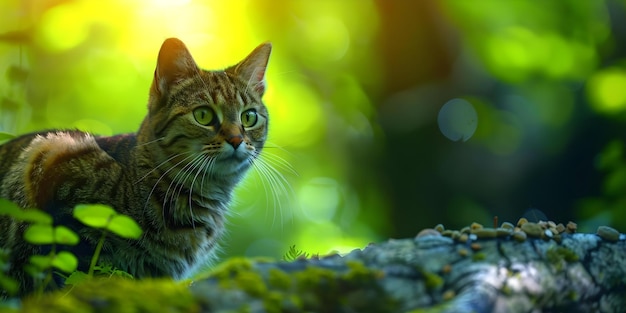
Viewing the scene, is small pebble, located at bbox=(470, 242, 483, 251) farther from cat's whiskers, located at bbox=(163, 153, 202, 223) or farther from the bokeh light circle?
the bokeh light circle

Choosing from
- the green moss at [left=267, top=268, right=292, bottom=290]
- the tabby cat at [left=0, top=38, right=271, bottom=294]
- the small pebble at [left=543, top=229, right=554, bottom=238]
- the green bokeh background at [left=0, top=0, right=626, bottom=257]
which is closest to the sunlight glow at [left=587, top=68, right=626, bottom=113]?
the green bokeh background at [left=0, top=0, right=626, bottom=257]

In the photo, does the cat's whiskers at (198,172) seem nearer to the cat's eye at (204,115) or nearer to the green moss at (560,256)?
the cat's eye at (204,115)

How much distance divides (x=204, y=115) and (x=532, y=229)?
156cm

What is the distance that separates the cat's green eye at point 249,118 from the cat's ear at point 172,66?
306 millimetres

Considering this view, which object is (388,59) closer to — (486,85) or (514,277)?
(486,85)

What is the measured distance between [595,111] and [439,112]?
3.48ft

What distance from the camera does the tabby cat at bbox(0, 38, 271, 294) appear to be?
2605 millimetres

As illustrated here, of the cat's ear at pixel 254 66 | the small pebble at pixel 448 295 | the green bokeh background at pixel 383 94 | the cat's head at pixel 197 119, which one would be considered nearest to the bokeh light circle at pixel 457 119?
the green bokeh background at pixel 383 94

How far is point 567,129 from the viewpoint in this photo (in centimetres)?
432

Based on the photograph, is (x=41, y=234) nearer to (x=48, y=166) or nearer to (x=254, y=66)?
(x=48, y=166)

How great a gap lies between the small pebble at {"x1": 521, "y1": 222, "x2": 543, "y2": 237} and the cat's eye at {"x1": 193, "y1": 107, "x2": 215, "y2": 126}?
150 centimetres

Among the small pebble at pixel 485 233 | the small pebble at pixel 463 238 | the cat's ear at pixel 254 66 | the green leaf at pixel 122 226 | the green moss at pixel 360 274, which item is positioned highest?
the cat's ear at pixel 254 66

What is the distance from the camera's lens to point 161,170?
9.28 feet

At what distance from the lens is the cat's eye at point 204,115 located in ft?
9.21
